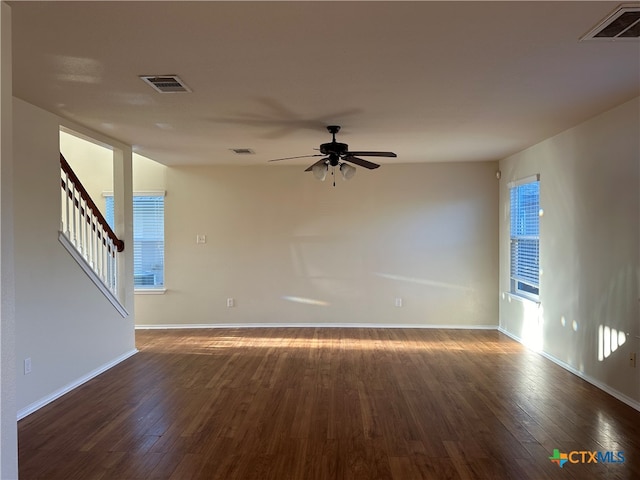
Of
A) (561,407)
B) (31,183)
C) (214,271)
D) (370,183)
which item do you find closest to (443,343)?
(561,407)

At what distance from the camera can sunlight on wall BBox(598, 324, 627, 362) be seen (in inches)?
139

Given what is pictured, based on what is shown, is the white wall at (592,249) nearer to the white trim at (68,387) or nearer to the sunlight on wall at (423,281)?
the sunlight on wall at (423,281)

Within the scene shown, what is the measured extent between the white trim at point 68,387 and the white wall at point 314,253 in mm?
1812

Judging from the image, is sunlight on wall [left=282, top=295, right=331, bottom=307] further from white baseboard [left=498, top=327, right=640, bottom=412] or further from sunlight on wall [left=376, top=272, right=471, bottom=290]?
white baseboard [left=498, top=327, right=640, bottom=412]

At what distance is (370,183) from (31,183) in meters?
4.40

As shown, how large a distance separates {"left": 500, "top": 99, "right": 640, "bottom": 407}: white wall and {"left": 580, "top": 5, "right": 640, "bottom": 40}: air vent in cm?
144

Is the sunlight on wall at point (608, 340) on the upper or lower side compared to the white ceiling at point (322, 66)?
lower

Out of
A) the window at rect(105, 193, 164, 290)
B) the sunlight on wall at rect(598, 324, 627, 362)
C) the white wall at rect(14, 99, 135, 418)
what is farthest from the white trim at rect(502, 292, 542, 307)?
the window at rect(105, 193, 164, 290)

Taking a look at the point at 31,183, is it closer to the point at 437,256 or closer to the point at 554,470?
the point at 554,470

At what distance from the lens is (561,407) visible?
339 centimetres

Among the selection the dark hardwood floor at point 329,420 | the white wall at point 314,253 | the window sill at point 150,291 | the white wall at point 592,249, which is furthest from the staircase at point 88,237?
the white wall at point 592,249

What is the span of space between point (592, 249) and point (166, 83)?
400 centimetres

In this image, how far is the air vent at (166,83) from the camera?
279 cm

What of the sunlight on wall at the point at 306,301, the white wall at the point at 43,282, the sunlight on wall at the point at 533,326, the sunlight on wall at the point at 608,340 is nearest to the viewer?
the white wall at the point at 43,282
